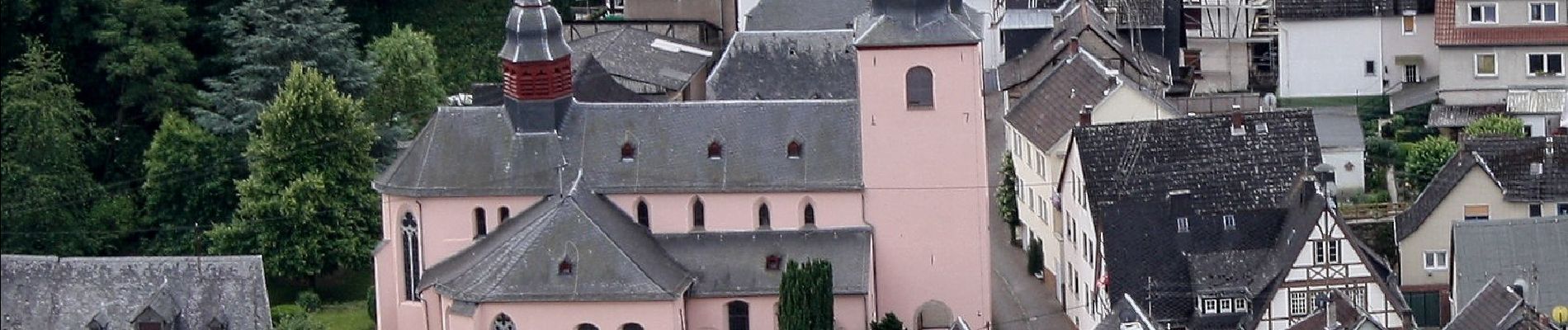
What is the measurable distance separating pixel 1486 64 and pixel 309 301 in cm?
3637

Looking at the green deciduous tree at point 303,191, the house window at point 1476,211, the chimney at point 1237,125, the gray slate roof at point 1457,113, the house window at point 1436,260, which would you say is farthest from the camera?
the gray slate roof at point 1457,113

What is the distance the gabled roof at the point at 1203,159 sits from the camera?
10350 cm

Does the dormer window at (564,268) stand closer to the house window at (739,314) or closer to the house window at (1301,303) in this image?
the house window at (739,314)

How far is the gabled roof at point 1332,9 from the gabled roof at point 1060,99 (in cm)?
879

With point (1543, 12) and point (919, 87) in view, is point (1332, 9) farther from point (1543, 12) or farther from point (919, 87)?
point (919, 87)

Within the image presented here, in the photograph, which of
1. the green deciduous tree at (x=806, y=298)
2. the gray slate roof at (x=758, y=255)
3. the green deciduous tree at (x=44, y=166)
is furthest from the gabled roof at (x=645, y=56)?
the green deciduous tree at (x=806, y=298)

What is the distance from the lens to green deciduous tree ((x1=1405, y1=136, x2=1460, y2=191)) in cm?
11475

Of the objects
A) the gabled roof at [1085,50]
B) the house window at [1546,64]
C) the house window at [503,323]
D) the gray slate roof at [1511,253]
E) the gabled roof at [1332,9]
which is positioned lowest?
the house window at [503,323]

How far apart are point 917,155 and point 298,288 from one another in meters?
20.5

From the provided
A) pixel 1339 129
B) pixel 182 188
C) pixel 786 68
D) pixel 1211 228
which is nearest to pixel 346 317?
pixel 182 188

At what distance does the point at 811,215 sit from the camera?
102m

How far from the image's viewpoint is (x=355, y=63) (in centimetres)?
12000

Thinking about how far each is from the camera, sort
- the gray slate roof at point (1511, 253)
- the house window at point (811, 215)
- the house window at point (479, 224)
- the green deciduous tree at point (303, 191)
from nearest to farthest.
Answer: the gray slate roof at point (1511, 253)
the house window at point (811, 215)
the house window at point (479, 224)
the green deciduous tree at point (303, 191)

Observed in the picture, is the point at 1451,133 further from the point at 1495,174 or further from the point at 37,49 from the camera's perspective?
the point at 37,49
